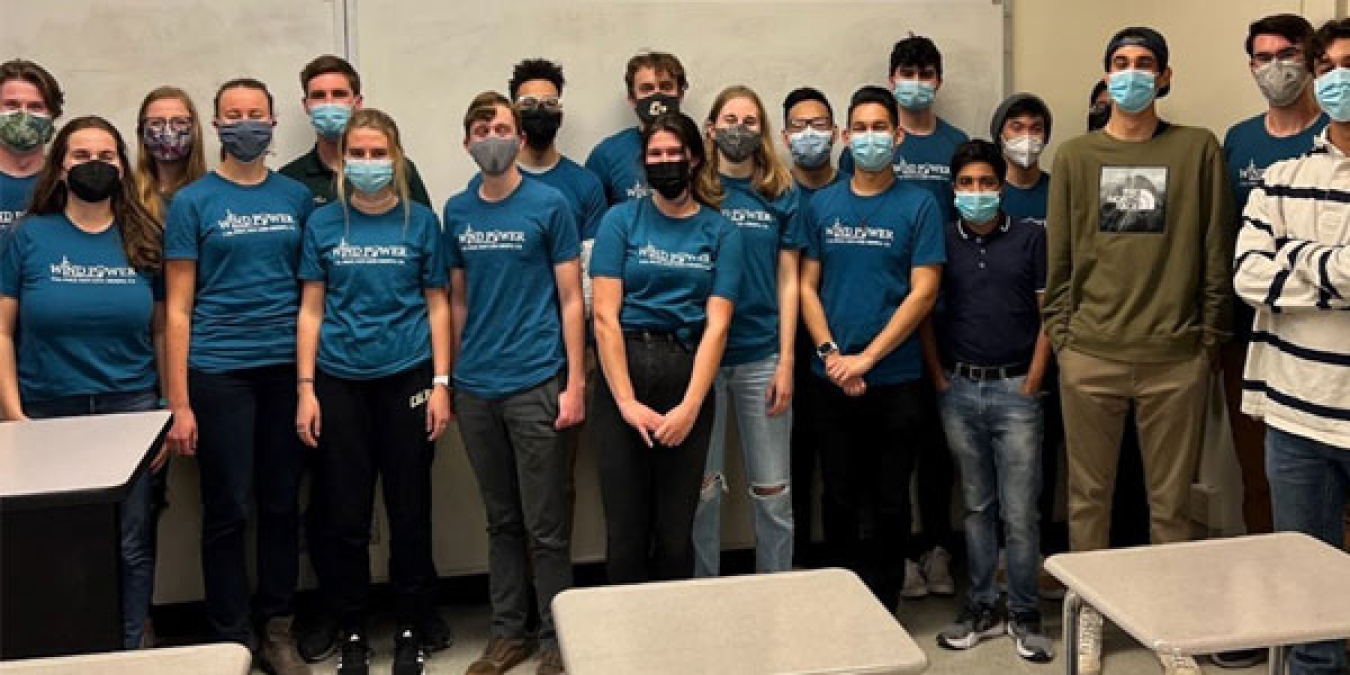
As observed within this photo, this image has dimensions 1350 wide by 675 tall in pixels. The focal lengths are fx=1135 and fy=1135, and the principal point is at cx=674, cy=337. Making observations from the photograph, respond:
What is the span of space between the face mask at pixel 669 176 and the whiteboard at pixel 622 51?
3.26 feet

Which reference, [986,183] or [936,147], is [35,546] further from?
[936,147]

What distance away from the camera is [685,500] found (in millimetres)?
2990

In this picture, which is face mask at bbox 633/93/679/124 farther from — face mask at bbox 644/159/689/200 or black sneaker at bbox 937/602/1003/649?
black sneaker at bbox 937/602/1003/649

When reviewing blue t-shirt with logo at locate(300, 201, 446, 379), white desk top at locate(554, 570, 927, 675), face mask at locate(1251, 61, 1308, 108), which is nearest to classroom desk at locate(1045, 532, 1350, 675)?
white desk top at locate(554, 570, 927, 675)

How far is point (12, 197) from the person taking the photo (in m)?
3.09

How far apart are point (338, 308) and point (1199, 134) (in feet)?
7.77

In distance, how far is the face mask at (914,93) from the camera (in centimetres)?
373

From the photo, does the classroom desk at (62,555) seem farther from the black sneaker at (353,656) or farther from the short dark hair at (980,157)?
the short dark hair at (980,157)

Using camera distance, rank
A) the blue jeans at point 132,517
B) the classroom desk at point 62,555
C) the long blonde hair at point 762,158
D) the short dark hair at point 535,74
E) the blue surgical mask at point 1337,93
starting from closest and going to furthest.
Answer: the classroom desk at point 62,555 → the blue surgical mask at point 1337,93 → the blue jeans at point 132,517 → the long blonde hair at point 762,158 → the short dark hair at point 535,74

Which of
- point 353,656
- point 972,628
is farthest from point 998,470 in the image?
point 353,656

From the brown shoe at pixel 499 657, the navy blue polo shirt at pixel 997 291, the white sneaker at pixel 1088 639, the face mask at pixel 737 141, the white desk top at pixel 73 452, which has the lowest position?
the brown shoe at pixel 499 657

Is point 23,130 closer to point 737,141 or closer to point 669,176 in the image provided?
point 669,176

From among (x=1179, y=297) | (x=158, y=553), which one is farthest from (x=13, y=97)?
(x=1179, y=297)

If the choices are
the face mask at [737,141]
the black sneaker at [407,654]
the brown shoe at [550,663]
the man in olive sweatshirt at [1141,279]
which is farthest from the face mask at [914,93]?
the black sneaker at [407,654]
